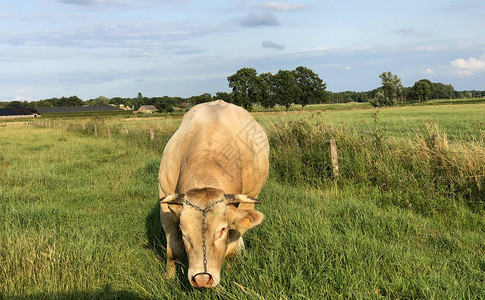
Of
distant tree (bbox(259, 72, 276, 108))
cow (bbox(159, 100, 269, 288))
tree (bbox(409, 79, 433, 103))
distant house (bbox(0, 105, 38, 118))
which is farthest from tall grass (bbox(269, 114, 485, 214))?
tree (bbox(409, 79, 433, 103))

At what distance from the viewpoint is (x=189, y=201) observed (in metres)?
3.03

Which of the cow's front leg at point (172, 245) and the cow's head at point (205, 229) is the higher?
the cow's head at point (205, 229)

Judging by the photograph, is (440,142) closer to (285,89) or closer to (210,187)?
(210,187)

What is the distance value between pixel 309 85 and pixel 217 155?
100265 mm

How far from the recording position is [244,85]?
7450 centimetres

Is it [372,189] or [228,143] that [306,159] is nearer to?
[372,189]

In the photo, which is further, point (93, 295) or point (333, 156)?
point (333, 156)

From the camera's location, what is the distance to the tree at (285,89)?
94.2 metres

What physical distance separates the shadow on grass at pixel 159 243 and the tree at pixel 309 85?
312 feet

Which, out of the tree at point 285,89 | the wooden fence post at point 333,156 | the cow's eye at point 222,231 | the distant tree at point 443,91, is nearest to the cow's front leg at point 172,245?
the cow's eye at point 222,231

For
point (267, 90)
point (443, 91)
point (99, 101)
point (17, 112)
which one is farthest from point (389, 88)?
point (99, 101)

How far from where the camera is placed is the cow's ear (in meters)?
3.30

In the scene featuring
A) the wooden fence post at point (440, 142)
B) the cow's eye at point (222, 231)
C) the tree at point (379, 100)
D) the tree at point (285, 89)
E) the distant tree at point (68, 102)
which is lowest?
the cow's eye at point (222, 231)

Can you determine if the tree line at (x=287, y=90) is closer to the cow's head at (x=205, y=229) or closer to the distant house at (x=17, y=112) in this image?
the distant house at (x=17, y=112)
